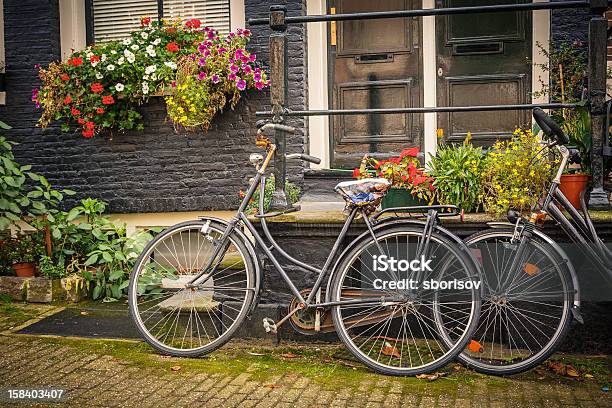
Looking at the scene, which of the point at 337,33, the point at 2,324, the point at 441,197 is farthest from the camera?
the point at 337,33

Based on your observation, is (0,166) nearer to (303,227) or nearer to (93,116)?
(93,116)

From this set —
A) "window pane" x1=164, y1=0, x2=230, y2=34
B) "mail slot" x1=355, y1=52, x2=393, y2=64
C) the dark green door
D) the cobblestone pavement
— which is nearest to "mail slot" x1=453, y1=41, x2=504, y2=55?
the dark green door

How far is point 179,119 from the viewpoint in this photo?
6.64 m

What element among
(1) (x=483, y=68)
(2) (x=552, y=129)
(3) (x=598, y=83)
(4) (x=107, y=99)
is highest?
(1) (x=483, y=68)

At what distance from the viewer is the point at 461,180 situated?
4602mm

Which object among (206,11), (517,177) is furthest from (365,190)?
(206,11)

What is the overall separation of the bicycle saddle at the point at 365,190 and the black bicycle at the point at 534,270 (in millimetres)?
589

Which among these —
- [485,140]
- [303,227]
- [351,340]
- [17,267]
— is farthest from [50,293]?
[485,140]

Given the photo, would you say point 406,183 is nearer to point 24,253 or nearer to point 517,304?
point 517,304

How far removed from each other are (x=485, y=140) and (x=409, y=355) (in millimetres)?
3245

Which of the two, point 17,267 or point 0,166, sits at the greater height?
point 0,166

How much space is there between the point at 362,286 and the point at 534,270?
1015 mm

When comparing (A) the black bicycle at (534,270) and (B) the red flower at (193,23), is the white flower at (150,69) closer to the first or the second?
(B) the red flower at (193,23)

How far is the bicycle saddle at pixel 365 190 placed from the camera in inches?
165
